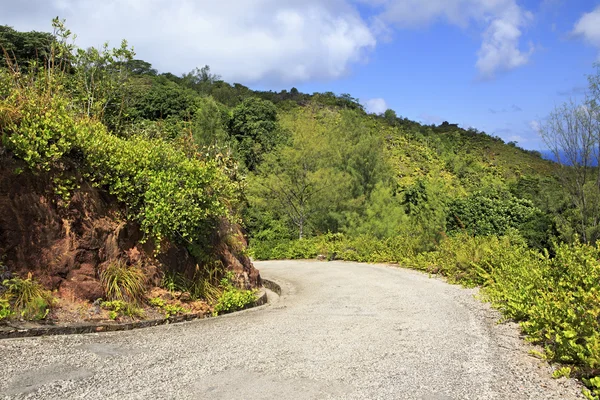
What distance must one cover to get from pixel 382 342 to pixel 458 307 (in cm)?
307

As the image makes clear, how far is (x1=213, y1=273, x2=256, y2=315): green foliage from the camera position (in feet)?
24.5

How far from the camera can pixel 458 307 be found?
8016 millimetres

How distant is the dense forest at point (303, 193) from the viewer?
19.2ft

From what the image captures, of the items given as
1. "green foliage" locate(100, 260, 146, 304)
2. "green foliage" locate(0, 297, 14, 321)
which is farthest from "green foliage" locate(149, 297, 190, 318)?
"green foliage" locate(0, 297, 14, 321)

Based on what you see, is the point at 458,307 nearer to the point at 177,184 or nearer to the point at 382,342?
A: the point at 382,342

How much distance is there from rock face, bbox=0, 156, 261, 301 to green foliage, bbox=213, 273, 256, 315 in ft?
3.54

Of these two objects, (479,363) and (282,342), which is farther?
(282,342)

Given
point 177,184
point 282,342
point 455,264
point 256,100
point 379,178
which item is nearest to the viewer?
point 282,342

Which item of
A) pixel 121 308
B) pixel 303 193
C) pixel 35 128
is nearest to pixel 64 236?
pixel 121 308

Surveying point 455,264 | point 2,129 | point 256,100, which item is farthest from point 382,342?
point 256,100

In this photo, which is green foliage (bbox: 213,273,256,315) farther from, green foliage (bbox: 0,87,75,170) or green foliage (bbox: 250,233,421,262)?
green foliage (bbox: 250,233,421,262)

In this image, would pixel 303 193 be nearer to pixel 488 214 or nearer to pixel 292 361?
pixel 488 214

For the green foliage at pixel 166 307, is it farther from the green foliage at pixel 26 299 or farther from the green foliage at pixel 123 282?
the green foliage at pixel 26 299

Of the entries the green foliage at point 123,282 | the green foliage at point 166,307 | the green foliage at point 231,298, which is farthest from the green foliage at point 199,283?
the green foliage at point 123,282
